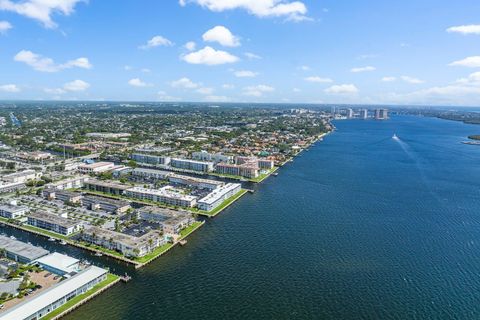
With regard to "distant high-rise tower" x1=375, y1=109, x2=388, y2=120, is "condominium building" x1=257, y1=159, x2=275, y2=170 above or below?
below

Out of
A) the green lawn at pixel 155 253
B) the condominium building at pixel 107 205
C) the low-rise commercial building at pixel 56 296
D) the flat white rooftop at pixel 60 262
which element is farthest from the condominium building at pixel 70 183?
the low-rise commercial building at pixel 56 296

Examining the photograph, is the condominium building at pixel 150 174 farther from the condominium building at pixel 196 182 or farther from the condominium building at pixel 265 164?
the condominium building at pixel 265 164

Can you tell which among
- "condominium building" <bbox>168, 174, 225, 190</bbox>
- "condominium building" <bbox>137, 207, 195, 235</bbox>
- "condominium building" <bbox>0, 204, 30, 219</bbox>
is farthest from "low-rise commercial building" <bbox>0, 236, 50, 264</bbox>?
"condominium building" <bbox>168, 174, 225, 190</bbox>

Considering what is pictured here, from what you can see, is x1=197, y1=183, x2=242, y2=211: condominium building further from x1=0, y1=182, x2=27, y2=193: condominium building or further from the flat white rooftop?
x1=0, y1=182, x2=27, y2=193: condominium building

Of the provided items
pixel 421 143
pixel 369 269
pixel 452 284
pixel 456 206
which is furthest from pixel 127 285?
pixel 421 143

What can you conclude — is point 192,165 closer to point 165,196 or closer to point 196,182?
point 196,182

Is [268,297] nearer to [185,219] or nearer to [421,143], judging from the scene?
[185,219]
